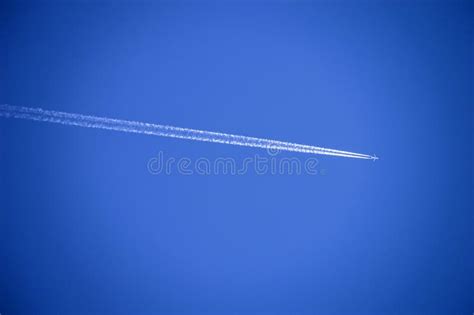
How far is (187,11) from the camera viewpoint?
7.59 feet

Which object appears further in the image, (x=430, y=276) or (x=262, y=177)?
(x=430, y=276)

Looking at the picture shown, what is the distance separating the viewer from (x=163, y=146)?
7.41ft

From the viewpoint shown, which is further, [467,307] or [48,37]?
[467,307]

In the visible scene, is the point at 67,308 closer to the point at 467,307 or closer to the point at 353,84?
the point at 353,84

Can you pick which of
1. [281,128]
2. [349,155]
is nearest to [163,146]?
[281,128]

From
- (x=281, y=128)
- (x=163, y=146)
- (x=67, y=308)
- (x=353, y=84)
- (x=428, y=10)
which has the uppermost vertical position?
(x=428, y=10)

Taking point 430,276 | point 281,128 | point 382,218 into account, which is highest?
point 281,128

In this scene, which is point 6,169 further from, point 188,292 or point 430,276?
point 430,276

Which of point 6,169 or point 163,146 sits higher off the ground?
point 163,146

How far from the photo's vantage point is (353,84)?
235 centimetres

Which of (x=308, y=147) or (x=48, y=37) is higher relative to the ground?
(x=48, y=37)

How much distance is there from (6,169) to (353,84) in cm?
363

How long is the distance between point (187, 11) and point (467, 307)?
434 centimetres

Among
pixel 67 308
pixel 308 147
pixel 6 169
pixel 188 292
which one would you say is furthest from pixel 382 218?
pixel 6 169
